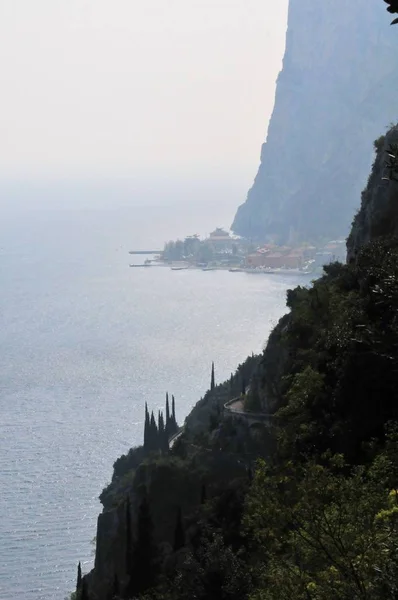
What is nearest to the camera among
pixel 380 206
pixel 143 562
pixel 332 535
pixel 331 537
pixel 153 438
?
pixel 332 535

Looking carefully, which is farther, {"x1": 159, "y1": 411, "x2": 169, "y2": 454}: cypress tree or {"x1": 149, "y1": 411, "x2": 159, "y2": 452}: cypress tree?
{"x1": 149, "y1": 411, "x2": 159, "y2": 452}: cypress tree

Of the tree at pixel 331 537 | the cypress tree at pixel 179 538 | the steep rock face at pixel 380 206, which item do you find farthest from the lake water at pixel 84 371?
the tree at pixel 331 537

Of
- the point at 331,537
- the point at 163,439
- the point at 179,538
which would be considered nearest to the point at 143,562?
the point at 179,538

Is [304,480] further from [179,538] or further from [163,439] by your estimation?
[163,439]

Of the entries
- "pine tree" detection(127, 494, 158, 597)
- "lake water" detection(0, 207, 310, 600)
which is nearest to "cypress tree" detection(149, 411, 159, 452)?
"lake water" detection(0, 207, 310, 600)

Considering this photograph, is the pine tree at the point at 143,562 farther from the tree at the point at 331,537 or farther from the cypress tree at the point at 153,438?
the cypress tree at the point at 153,438

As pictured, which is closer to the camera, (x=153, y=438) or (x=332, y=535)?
(x=332, y=535)

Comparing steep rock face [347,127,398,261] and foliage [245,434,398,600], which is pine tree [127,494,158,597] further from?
foliage [245,434,398,600]
